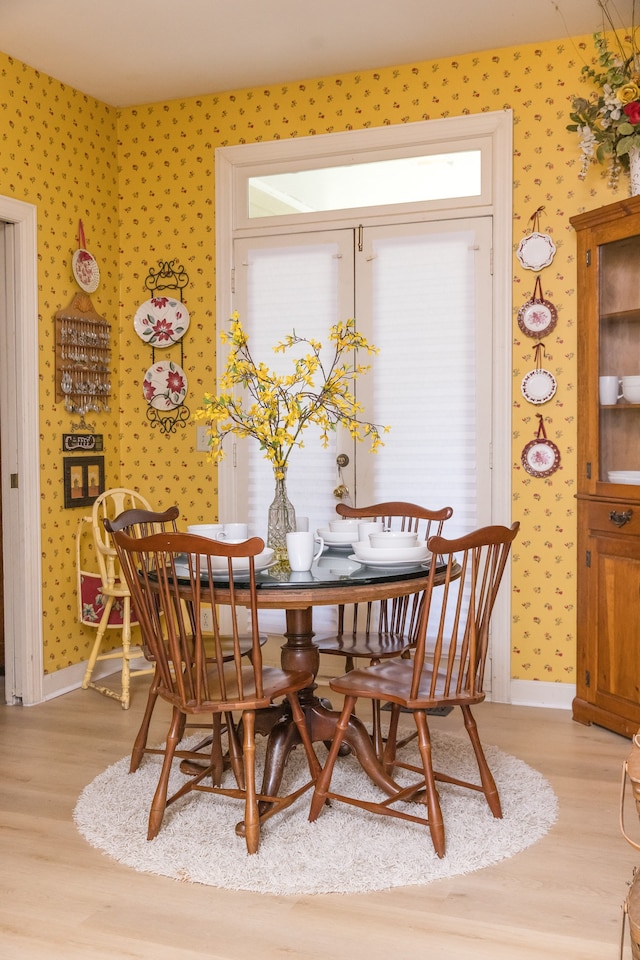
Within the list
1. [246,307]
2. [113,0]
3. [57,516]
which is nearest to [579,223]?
[246,307]

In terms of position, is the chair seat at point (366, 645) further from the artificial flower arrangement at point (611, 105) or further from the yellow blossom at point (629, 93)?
the yellow blossom at point (629, 93)

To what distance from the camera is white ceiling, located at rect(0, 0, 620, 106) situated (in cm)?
352

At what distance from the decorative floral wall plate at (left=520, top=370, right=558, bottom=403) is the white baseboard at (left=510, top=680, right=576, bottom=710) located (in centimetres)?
124

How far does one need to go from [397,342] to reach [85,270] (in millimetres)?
1556

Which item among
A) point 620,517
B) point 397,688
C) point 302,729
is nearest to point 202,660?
point 302,729

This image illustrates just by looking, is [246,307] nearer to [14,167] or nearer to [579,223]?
[14,167]

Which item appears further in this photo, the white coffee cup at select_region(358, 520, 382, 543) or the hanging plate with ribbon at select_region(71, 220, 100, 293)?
the hanging plate with ribbon at select_region(71, 220, 100, 293)

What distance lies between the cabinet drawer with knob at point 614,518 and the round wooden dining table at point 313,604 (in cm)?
105

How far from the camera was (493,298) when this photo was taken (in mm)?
3994

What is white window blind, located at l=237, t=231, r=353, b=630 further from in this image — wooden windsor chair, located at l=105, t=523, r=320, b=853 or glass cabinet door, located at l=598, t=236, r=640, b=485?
wooden windsor chair, located at l=105, t=523, r=320, b=853

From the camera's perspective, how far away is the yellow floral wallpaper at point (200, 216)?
12.8ft

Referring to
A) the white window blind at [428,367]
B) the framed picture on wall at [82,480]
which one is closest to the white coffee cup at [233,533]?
the white window blind at [428,367]

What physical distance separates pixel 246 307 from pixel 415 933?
306 cm

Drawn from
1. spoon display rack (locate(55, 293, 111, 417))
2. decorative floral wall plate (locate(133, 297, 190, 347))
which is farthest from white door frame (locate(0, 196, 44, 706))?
Result: decorative floral wall plate (locate(133, 297, 190, 347))
